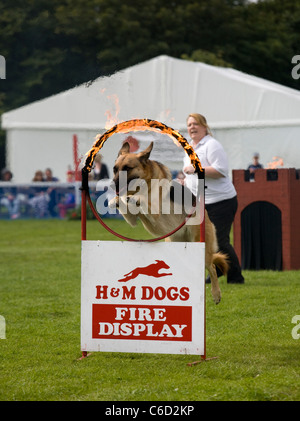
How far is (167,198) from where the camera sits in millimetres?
6031

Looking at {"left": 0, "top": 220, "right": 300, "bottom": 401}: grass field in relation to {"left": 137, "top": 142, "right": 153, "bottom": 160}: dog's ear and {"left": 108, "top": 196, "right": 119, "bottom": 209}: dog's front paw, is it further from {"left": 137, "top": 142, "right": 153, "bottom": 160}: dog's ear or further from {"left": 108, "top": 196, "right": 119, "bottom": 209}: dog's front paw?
{"left": 137, "top": 142, "right": 153, "bottom": 160}: dog's ear

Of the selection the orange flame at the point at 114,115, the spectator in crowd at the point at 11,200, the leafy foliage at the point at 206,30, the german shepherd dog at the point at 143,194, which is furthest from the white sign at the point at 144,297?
the leafy foliage at the point at 206,30

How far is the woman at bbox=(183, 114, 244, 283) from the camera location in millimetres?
Result: 7977

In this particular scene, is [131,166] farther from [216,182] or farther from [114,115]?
[216,182]

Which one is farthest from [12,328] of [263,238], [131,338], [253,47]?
[253,47]

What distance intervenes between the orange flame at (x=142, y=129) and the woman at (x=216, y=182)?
1.84 meters

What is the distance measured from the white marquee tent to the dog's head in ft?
18.9

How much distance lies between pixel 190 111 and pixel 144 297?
1854 cm

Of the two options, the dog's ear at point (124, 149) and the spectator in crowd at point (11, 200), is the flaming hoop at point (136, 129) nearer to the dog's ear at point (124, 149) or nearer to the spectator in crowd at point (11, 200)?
the dog's ear at point (124, 149)

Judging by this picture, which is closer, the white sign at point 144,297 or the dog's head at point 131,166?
the white sign at point 144,297

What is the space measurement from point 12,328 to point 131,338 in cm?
185

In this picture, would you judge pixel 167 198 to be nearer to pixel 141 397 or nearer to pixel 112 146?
pixel 112 146

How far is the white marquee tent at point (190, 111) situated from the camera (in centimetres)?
1448

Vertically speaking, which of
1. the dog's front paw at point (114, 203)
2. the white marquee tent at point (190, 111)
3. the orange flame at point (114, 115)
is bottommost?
the dog's front paw at point (114, 203)
